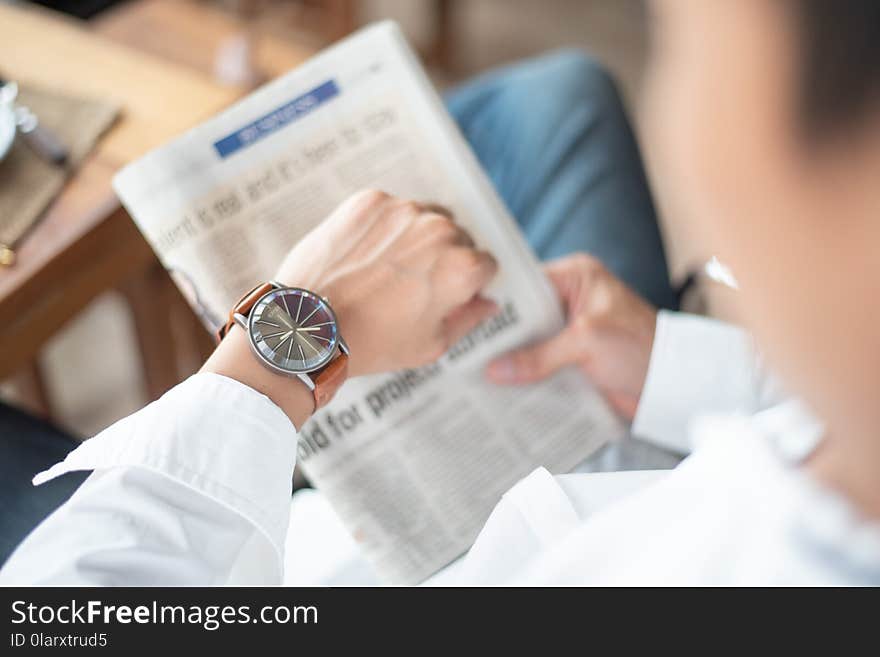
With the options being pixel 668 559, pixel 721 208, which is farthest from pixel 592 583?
pixel 721 208

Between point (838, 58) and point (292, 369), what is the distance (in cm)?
35

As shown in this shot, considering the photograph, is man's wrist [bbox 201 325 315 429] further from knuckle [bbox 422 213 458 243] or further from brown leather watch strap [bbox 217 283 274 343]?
knuckle [bbox 422 213 458 243]

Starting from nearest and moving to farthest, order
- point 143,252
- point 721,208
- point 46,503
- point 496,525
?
point 721,208, point 496,525, point 46,503, point 143,252

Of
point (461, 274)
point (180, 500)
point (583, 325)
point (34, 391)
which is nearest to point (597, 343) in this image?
point (583, 325)

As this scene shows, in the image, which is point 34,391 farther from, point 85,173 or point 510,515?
point 510,515

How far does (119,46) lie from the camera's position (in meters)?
0.80

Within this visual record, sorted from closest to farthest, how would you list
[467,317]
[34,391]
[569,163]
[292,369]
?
1. [292,369]
2. [467,317]
3. [569,163]
4. [34,391]

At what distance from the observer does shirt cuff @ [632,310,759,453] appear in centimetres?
66

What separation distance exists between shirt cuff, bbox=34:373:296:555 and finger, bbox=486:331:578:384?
20cm

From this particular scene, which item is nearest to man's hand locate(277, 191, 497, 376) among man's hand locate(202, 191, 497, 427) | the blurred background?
man's hand locate(202, 191, 497, 427)

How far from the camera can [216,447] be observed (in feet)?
1.56
